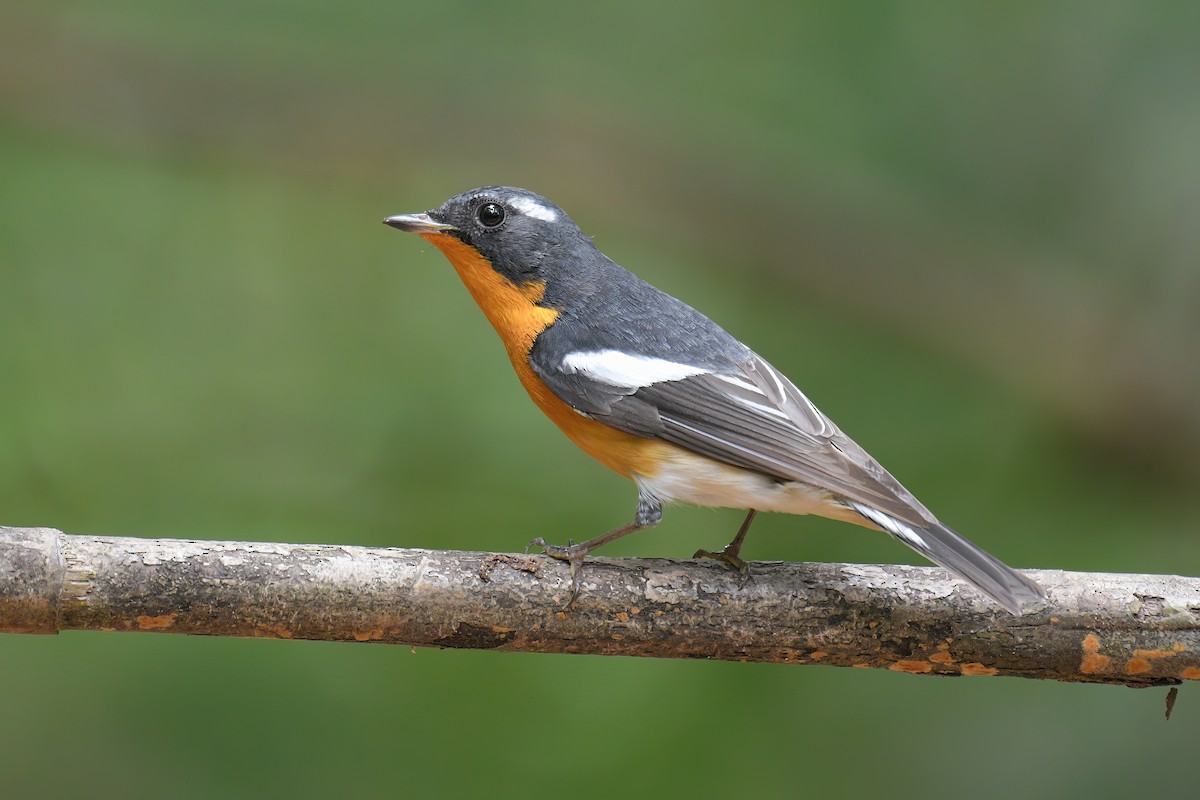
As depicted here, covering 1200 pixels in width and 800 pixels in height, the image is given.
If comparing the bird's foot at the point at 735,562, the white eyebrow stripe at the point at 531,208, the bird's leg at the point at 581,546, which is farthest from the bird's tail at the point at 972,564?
the white eyebrow stripe at the point at 531,208

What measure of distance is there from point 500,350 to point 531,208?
1474mm

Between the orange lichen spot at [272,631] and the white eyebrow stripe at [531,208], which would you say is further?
the white eyebrow stripe at [531,208]

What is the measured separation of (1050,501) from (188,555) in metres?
4.37

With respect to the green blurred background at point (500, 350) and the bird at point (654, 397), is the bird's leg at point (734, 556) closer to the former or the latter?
the bird at point (654, 397)

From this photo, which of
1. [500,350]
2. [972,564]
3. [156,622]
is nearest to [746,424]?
[972,564]

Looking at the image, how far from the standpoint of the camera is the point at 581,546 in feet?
12.3

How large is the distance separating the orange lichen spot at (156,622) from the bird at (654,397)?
Answer: 1.13 meters

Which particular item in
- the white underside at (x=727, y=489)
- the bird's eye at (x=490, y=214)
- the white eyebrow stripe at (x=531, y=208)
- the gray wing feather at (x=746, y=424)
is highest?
the white eyebrow stripe at (x=531, y=208)

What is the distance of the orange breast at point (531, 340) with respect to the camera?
4.04 m

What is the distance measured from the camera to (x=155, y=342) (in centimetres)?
587

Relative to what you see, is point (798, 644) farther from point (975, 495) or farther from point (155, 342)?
point (155, 342)

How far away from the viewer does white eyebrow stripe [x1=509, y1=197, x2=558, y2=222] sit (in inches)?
179

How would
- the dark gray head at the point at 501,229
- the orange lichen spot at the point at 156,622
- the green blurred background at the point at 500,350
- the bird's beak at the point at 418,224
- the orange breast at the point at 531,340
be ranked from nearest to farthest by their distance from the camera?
the orange lichen spot at the point at 156,622, the orange breast at the point at 531,340, the bird's beak at the point at 418,224, the dark gray head at the point at 501,229, the green blurred background at the point at 500,350

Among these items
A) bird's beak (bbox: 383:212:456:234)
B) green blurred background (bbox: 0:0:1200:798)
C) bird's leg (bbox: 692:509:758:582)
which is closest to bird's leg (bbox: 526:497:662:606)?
bird's leg (bbox: 692:509:758:582)
